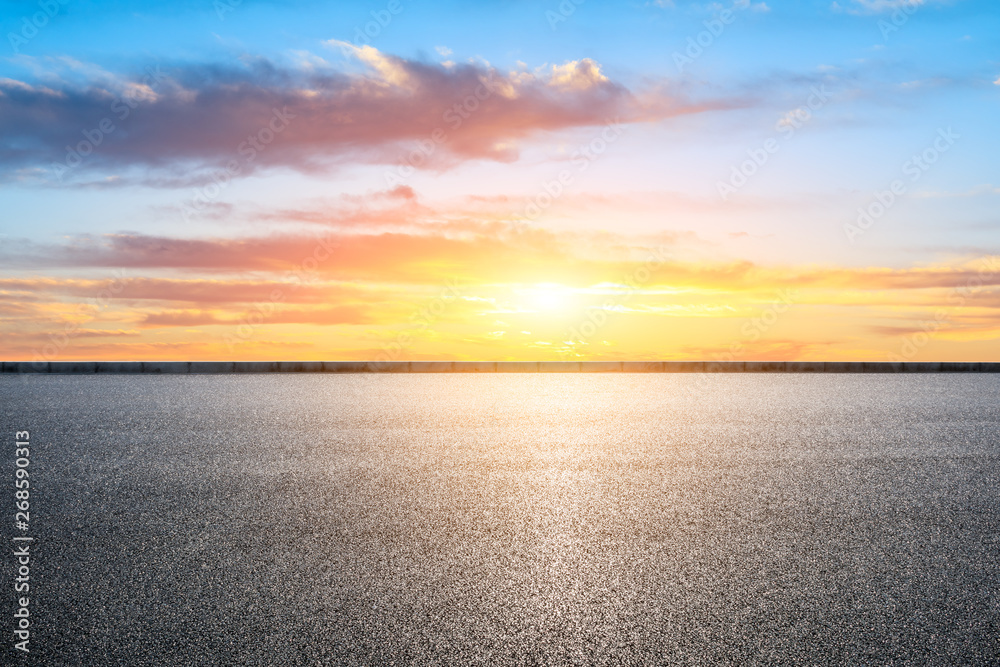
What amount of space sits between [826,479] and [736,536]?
2.22m

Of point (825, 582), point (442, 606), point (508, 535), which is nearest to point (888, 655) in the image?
point (825, 582)

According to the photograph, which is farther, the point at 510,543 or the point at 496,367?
the point at 496,367

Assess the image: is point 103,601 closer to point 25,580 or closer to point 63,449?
point 25,580

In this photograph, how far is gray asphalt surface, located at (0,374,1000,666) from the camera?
3.30 metres

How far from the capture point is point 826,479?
6.57m

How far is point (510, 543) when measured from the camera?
15.2 ft

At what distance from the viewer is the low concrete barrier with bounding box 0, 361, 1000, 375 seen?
20.0 metres

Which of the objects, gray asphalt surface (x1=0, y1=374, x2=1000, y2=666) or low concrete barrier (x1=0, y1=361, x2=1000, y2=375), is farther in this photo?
low concrete barrier (x1=0, y1=361, x2=1000, y2=375)

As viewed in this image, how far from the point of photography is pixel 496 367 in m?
20.6

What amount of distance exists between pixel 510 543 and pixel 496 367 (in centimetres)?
1601

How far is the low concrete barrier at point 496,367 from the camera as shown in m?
20.0

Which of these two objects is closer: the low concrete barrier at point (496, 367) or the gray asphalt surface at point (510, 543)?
the gray asphalt surface at point (510, 543)

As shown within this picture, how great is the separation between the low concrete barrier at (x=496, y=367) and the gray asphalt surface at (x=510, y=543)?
10.1m

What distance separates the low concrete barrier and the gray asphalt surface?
10.1 m
